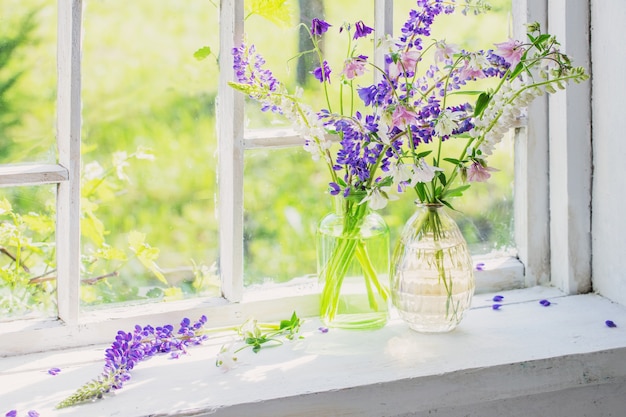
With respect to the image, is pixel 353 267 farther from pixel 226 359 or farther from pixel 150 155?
pixel 150 155

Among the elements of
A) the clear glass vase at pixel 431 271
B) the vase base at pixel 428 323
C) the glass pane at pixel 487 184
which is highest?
the glass pane at pixel 487 184

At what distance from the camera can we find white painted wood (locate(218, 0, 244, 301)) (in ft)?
5.19

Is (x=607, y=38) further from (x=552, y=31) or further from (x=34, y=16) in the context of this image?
(x=34, y=16)

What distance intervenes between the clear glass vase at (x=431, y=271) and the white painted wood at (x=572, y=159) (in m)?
0.31

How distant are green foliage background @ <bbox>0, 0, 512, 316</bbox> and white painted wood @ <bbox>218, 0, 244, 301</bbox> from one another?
0.03 m

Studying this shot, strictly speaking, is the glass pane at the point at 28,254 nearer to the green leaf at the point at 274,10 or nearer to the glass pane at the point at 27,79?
the glass pane at the point at 27,79

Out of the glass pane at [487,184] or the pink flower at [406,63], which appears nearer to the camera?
the pink flower at [406,63]

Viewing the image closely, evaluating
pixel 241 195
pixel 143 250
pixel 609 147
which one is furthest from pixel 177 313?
pixel 609 147

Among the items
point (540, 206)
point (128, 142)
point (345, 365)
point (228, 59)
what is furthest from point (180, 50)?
point (540, 206)

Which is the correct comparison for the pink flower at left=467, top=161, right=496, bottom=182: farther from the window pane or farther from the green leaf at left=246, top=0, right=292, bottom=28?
the green leaf at left=246, top=0, right=292, bottom=28

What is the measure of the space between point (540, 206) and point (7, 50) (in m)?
1.09

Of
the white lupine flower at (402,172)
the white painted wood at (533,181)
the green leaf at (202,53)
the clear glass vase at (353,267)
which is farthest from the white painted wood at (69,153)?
the white painted wood at (533,181)

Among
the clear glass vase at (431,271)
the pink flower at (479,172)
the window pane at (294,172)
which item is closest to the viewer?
the pink flower at (479,172)

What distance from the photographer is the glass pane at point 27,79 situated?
1463 mm
